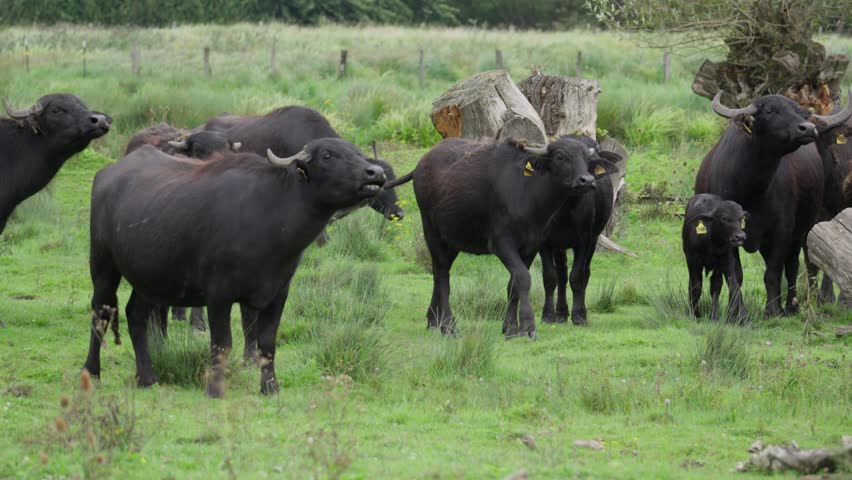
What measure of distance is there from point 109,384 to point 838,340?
6.56 m

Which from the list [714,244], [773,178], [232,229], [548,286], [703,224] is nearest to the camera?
[232,229]

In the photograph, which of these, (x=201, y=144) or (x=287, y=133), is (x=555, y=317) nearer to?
(x=201, y=144)

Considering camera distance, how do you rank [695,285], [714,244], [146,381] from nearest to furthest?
[146,381] → [714,244] → [695,285]

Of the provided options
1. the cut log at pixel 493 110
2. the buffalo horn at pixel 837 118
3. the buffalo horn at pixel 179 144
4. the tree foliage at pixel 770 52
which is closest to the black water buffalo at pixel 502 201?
the cut log at pixel 493 110

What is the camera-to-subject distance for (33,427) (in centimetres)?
754

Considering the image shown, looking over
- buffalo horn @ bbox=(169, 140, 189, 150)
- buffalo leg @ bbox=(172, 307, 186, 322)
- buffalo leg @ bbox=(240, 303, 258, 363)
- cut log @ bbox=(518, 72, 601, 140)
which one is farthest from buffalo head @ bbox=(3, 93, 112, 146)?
cut log @ bbox=(518, 72, 601, 140)

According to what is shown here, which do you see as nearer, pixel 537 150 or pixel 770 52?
pixel 537 150

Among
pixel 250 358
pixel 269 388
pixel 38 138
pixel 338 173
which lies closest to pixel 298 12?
pixel 38 138

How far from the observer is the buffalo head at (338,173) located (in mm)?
8625

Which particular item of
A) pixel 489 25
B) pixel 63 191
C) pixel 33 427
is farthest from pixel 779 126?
pixel 489 25

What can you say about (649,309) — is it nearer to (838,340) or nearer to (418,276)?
(838,340)

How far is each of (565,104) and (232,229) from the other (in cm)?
742

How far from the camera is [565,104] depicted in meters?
15.2

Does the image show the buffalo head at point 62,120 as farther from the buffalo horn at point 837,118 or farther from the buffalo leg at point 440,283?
the buffalo horn at point 837,118
